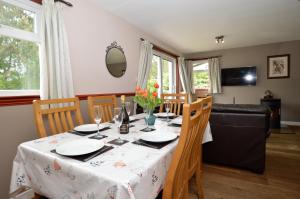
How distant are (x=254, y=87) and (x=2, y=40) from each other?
589 cm

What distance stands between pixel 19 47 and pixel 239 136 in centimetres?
274

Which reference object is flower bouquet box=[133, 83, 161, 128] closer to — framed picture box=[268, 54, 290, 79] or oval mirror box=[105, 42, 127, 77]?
oval mirror box=[105, 42, 127, 77]

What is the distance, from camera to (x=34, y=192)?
100 centimetres

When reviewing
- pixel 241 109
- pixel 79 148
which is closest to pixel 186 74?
pixel 241 109

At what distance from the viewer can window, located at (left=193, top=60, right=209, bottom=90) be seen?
19.6 feet

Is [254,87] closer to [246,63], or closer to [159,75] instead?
[246,63]

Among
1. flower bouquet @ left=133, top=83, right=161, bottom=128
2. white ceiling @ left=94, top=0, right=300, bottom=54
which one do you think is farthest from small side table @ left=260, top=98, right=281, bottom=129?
flower bouquet @ left=133, top=83, right=161, bottom=128

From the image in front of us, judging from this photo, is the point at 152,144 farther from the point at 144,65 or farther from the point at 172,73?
the point at 172,73

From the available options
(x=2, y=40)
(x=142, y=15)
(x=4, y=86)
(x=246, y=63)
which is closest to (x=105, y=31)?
(x=142, y=15)

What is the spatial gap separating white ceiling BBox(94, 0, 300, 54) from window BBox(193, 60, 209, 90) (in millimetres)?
1564

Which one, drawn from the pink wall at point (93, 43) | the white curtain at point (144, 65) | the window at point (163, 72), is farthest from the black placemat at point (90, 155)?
the window at point (163, 72)

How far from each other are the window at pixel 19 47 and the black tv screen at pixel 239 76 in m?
5.19

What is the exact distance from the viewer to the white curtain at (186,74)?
559 centimetres

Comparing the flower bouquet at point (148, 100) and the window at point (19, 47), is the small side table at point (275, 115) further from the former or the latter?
the window at point (19, 47)
